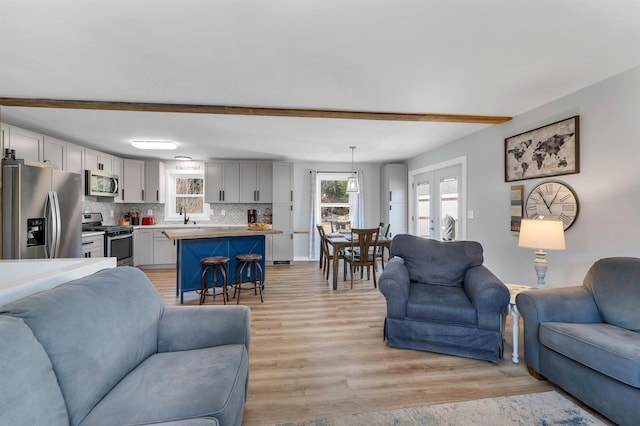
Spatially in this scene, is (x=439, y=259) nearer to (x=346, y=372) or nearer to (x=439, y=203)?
(x=346, y=372)

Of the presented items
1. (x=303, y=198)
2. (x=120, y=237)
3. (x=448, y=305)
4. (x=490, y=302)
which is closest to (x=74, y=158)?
(x=120, y=237)

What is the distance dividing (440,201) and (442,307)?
3094 millimetres

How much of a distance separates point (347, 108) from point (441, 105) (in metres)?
1.04

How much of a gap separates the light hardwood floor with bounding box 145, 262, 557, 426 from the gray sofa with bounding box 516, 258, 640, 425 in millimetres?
264

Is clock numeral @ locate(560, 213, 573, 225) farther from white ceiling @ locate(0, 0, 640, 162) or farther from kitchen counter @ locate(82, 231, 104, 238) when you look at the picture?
kitchen counter @ locate(82, 231, 104, 238)

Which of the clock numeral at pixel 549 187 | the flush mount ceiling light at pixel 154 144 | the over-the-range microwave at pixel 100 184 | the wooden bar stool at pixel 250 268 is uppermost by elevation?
the flush mount ceiling light at pixel 154 144

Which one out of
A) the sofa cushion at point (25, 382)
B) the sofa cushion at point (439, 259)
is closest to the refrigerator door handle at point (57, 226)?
the sofa cushion at point (25, 382)

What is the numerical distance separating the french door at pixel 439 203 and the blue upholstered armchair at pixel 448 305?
1838 millimetres

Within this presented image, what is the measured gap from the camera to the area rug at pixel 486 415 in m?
1.62

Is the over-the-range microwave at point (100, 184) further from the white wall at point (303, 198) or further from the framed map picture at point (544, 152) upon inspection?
the framed map picture at point (544, 152)

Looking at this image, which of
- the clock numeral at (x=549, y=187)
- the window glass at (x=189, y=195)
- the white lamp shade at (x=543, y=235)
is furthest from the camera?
the window glass at (x=189, y=195)

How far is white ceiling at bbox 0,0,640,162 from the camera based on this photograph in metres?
1.60

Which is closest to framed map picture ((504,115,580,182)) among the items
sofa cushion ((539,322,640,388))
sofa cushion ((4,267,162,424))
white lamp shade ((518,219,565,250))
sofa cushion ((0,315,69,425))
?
white lamp shade ((518,219,565,250))

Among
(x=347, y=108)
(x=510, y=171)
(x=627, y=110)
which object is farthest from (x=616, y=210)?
(x=347, y=108)
